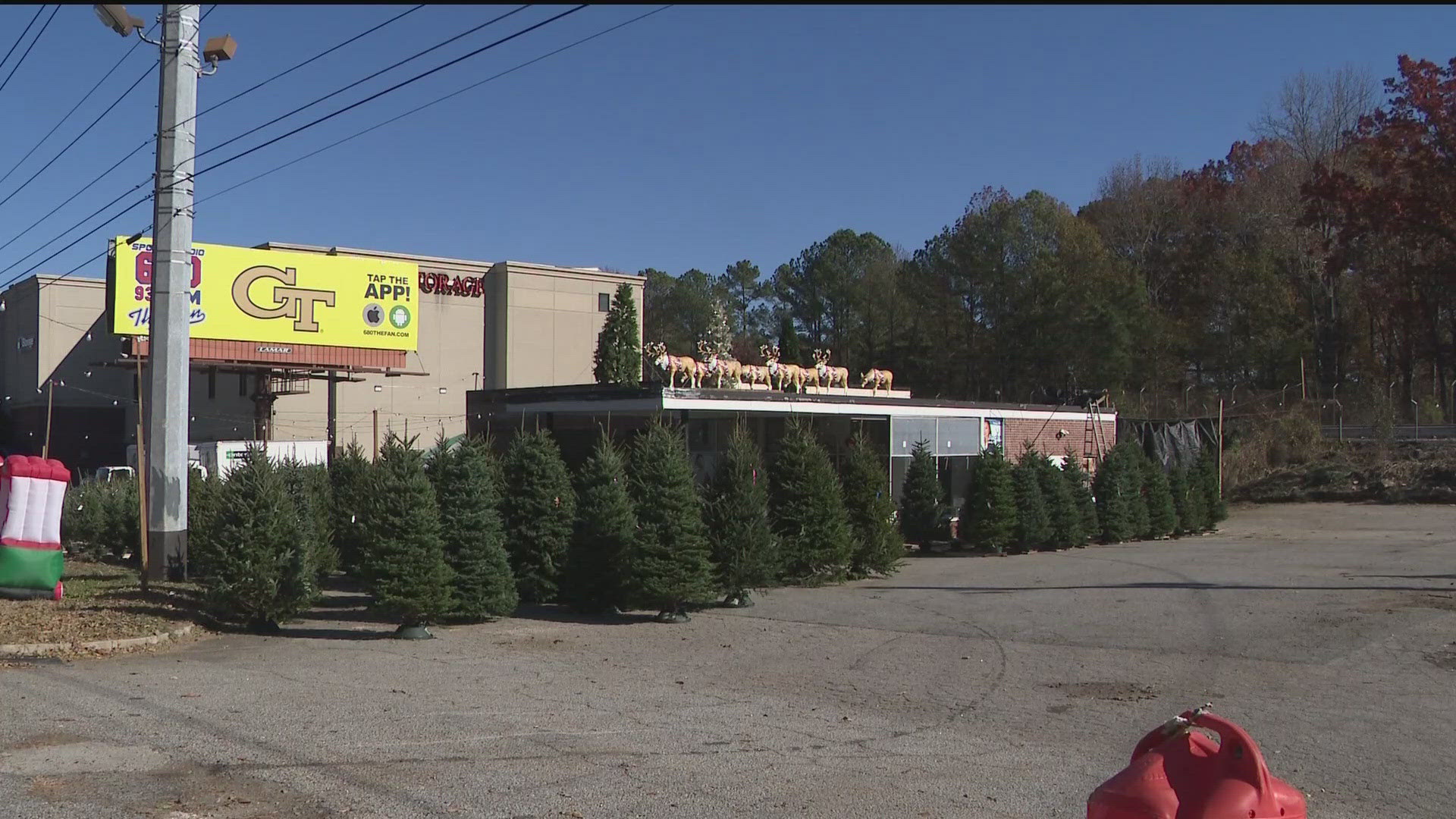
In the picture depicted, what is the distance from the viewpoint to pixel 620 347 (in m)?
43.5

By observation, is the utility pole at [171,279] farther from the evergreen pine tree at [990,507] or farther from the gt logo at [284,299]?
the gt logo at [284,299]

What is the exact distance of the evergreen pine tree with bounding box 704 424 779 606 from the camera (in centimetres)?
1662

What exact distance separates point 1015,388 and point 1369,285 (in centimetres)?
1573

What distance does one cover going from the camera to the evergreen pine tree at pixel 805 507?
18781 millimetres

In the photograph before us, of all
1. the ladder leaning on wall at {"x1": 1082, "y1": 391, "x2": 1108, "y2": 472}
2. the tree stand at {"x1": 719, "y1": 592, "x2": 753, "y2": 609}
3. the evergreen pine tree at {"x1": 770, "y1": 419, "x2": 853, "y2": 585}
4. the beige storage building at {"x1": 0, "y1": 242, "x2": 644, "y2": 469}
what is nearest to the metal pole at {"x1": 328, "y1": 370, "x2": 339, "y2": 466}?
the beige storage building at {"x1": 0, "y1": 242, "x2": 644, "y2": 469}

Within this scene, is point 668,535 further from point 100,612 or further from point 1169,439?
point 1169,439

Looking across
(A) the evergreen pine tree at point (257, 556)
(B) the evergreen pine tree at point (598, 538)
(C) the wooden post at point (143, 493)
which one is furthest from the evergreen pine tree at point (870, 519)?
(C) the wooden post at point (143, 493)

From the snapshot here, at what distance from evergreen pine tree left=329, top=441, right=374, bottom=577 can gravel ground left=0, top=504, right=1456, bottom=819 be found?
3.45 meters

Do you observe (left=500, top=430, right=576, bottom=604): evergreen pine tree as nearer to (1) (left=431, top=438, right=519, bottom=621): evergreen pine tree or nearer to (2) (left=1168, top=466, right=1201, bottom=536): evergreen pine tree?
(1) (left=431, top=438, right=519, bottom=621): evergreen pine tree

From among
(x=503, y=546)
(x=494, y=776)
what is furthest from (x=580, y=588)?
(x=494, y=776)

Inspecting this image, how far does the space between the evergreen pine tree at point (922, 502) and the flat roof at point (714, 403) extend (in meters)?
2.10

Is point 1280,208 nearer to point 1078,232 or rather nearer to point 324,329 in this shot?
point 1078,232

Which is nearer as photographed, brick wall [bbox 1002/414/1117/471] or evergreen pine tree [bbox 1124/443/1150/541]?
evergreen pine tree [bbox 1124/443/1150/541]

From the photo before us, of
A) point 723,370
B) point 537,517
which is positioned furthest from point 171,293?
point 723,370
